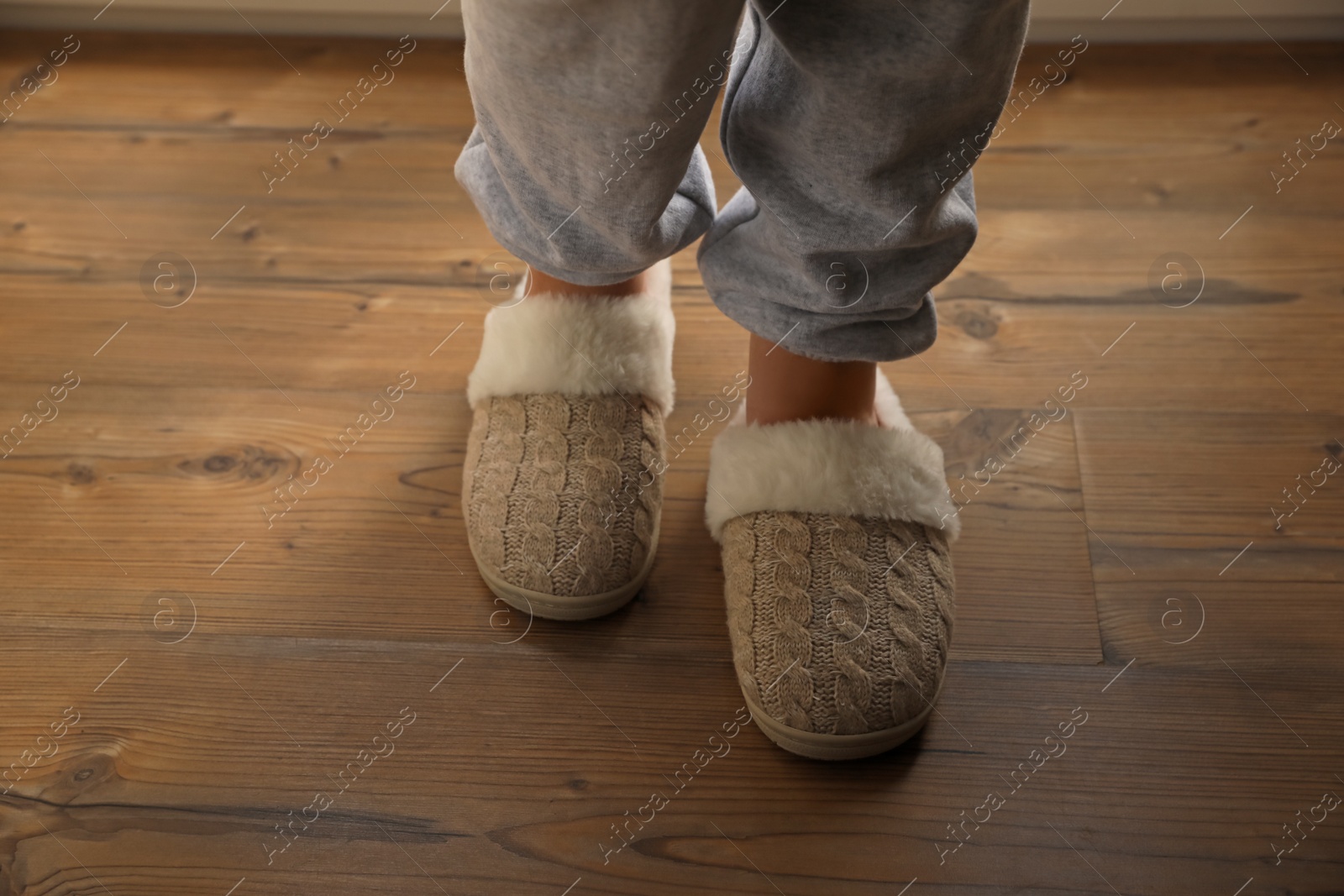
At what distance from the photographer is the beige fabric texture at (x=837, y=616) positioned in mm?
601

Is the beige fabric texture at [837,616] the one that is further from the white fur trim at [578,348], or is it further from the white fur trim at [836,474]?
the white fur trim at [578,348]

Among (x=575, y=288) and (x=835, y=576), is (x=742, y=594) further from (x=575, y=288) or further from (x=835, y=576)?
(x=575, y=288)

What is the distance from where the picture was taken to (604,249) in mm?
555

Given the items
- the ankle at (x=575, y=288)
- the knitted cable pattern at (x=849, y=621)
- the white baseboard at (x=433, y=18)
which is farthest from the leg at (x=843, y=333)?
the white baseboard at (x=433, y=18)

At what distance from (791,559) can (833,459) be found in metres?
0.07

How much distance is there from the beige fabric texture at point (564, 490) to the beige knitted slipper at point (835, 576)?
0.06 m

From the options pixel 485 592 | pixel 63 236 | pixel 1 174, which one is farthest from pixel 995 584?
pixel 1 174

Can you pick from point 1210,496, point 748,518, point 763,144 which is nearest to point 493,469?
point 748,518

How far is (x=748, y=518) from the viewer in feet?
2.21

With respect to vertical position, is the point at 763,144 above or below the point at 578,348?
above

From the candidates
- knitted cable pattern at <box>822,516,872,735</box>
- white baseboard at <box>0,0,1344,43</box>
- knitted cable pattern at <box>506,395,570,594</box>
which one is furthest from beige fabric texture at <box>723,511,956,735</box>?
white baseboard at <box>0,0,1344,43</box>

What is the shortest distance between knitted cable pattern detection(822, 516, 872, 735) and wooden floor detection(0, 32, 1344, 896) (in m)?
0.05

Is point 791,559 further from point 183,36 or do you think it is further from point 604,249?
point 183,36

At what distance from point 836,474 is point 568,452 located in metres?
0.18
